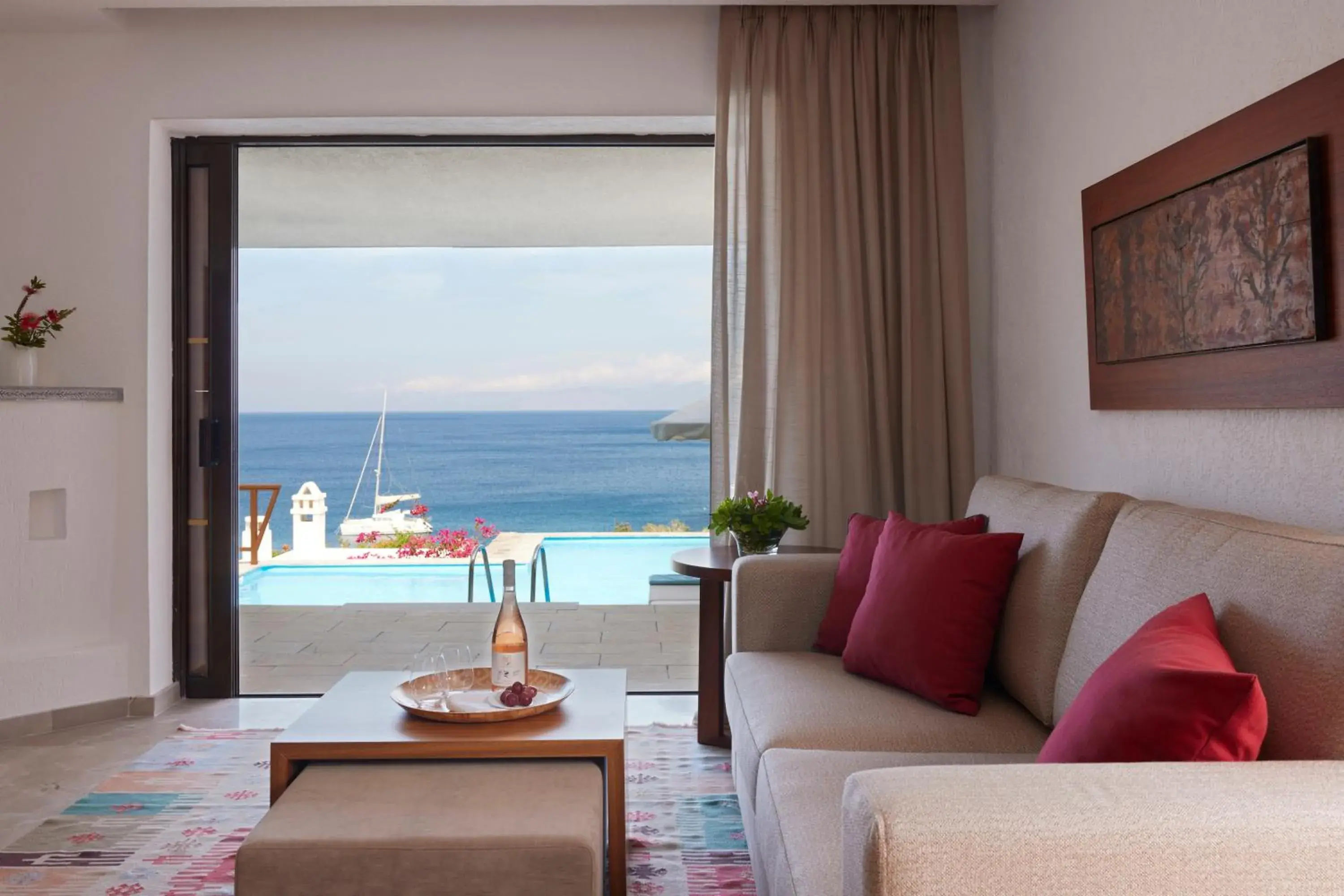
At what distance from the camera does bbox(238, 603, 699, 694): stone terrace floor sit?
4859mm

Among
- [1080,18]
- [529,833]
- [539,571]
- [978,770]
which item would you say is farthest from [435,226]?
[978,770]

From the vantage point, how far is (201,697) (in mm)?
4141

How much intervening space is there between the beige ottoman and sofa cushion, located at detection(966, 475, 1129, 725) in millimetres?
968

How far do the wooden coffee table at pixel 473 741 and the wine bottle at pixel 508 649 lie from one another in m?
0.12

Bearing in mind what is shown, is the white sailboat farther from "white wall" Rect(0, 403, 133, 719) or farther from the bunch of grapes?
the bunch of grapes

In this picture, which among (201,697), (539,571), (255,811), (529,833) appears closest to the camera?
(529,833)

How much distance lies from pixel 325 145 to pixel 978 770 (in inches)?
149

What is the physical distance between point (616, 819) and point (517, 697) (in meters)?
0.33

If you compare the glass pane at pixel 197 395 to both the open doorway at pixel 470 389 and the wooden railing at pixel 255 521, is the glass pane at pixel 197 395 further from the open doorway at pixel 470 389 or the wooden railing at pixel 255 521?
the open doorway at pixel 470 389

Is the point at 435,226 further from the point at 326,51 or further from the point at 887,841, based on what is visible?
the point at 887,841

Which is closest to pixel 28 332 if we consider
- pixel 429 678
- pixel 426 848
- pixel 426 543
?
pixel 429 678

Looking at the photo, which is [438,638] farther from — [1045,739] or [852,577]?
[1045,739]

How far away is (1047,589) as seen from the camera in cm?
225

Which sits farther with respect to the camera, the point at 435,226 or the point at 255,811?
the point at 435,226
